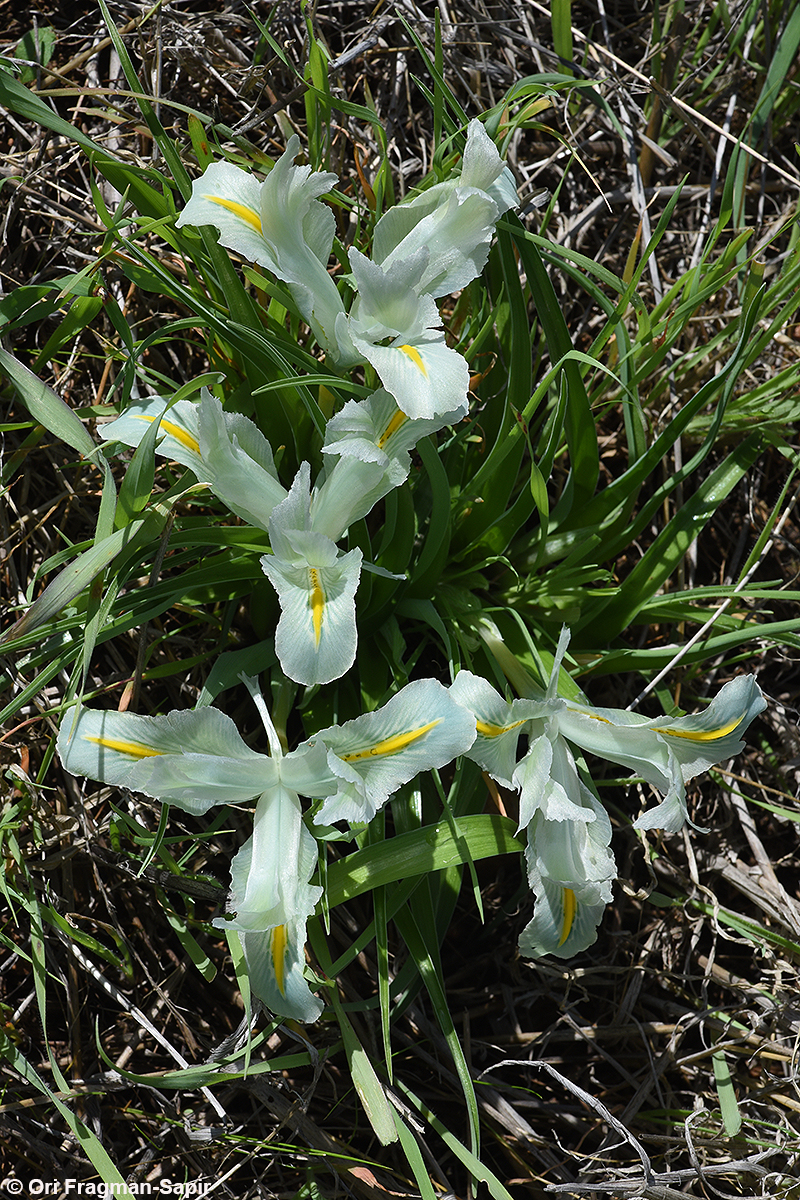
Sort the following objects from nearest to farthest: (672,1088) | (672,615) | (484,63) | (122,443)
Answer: (122,443), (672,615), (672,1088), (484,63)

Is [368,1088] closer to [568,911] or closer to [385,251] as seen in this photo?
[568,911]

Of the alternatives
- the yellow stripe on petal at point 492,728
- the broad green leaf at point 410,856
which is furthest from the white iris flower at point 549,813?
the broad green leaf at point 410,856

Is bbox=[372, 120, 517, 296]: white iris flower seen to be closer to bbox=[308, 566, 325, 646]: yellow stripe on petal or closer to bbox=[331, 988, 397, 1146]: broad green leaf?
bbox=[308, 566, 325, 646]: yellow stripe on petal

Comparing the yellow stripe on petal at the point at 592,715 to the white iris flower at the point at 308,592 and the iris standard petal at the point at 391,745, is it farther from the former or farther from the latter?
the white iris flower at the point at 308,592

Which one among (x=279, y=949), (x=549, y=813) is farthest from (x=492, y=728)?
(x=279, y=949)

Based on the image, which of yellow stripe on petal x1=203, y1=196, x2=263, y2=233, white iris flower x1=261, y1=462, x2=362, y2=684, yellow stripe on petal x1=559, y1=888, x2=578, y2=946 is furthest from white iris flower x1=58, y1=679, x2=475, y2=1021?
yellow stripe on petal x1=203, y1=196, x2=263, y2=233

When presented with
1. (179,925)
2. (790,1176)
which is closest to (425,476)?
(179,925)

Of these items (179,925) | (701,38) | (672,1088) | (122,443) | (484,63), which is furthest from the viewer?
(701,38)

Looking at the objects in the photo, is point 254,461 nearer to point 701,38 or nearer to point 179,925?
point 179,925

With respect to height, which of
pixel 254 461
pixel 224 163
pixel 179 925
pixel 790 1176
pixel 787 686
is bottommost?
pixel 790 1176
